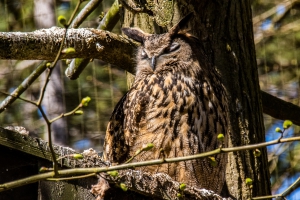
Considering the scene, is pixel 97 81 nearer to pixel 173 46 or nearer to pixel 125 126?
pixel 173 46

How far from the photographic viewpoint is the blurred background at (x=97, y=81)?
5205 mm

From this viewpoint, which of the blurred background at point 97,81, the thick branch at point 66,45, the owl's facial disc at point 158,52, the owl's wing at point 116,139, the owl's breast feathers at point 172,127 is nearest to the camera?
the thick branch at point 66,45

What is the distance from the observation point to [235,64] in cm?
302

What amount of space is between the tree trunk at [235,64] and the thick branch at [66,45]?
22 centimetres

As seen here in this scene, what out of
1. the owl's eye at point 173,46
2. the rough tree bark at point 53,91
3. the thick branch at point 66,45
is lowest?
the thick branch at point 66,45

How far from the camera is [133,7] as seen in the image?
295 cm

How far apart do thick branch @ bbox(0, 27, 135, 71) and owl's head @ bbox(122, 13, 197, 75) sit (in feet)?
0.92

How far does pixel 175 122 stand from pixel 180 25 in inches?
20.7

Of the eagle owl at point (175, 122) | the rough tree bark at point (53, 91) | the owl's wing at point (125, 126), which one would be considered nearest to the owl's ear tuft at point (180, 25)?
the eagle owl at point (175, 122)

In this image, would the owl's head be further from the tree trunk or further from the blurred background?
the blurred background

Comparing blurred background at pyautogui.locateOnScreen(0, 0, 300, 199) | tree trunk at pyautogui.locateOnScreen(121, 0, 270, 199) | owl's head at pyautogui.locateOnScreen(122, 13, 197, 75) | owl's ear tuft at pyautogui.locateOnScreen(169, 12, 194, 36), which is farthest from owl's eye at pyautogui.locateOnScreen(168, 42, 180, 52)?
blurred background at pyautogui.locateOnScreen(0, 0, 300, 199)

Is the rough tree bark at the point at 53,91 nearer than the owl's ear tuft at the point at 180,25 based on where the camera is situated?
No

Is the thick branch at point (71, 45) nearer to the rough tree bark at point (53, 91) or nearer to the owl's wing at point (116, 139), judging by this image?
the owl's wing at point (116, 139)

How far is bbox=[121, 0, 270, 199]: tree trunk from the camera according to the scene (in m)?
2.92
